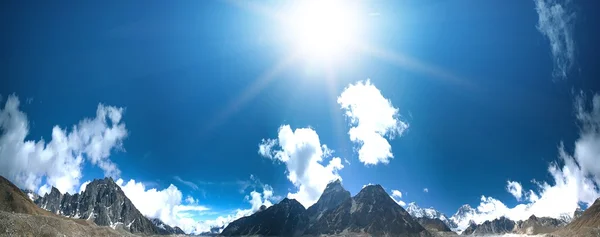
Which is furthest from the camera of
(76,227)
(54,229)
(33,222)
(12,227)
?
(76,227)

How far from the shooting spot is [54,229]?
Result: 158m

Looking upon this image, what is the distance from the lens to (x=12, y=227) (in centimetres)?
12975

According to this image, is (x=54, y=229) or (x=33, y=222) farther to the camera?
(x=54, y=229)

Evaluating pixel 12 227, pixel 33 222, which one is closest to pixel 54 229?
pixel 33 222

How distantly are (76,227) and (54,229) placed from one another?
35.2 metres

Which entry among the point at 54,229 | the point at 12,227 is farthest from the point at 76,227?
the point at 12,227

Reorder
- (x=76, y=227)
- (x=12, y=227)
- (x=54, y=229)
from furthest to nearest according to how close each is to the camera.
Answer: (x=76, y=227), (x=54, y=229), (x=12, y=227)

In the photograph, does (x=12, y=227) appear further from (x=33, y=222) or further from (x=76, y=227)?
(x=76, y=227)

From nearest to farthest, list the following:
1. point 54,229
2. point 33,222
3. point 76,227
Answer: point 33,222, point 54,229, point 76,227

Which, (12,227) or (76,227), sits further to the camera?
(76,227)

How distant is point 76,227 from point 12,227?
6527 cm

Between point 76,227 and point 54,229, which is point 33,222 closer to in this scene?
point 54,229

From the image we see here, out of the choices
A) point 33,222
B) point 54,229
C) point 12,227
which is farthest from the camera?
point 54,229

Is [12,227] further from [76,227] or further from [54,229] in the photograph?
[76,227]
